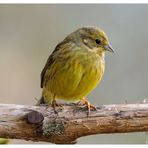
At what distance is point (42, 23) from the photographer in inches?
262

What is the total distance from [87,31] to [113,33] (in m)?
1.79

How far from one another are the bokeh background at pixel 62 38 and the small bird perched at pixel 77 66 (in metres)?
1.21

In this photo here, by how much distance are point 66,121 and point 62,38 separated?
239 centimetres

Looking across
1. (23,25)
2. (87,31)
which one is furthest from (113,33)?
(87,31)

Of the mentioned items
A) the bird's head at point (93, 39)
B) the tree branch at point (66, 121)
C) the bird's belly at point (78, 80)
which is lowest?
the tree branch at point (66, 121)

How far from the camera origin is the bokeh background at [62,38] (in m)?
6.02

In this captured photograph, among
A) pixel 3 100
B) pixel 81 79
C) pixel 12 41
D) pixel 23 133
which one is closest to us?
pixel 23 133

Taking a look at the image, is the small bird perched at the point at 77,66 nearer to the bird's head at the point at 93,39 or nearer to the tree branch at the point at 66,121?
the bird's head at the point at 93,39

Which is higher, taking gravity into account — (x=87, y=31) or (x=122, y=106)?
(x=87, y=31)

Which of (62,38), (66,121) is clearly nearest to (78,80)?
(66,121)

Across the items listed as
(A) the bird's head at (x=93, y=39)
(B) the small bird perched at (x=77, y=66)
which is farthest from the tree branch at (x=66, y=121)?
(A) the bird's head at (x=93, y=39)

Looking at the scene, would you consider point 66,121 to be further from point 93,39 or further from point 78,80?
point 93,39

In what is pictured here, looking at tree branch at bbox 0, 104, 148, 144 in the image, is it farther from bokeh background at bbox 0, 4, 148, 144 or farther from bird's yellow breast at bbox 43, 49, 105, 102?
bokeh background at bbox 0, 4, 148, 144

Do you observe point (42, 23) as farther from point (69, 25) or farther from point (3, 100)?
point (3, 100)
